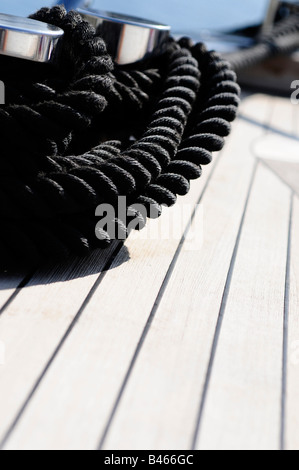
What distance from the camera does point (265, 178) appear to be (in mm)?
1762

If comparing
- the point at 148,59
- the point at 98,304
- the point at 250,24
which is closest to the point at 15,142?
the point at 98,304

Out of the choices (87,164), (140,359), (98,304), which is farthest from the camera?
(87,164)

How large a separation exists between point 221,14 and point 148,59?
2107mm

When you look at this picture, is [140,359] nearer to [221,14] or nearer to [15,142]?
[15,142]

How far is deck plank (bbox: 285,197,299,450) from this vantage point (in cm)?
84

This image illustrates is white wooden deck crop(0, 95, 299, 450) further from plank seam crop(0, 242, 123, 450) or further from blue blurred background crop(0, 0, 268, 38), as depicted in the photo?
blue blurred background crop(0, 0, 268, 38)

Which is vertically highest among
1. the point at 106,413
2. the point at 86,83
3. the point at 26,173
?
the point at 86,83

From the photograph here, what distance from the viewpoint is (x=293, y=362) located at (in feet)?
3.22

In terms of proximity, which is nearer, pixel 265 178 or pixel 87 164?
pixel 87 164

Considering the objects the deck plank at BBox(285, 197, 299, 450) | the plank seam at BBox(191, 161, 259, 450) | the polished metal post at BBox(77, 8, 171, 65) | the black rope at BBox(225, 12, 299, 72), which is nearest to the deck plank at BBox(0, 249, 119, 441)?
the plank seam at BBox(191, 161, 259, 450)

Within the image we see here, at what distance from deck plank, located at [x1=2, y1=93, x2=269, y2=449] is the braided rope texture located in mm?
89

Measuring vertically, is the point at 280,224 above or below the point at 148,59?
below

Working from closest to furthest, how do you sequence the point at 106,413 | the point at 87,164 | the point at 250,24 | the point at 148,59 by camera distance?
the point at 106,413
the point at 87,164
the point at 148,59
the point at 250,24

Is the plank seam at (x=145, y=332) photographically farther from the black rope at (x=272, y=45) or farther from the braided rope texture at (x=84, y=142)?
the black rope at (x=272, y=45)
